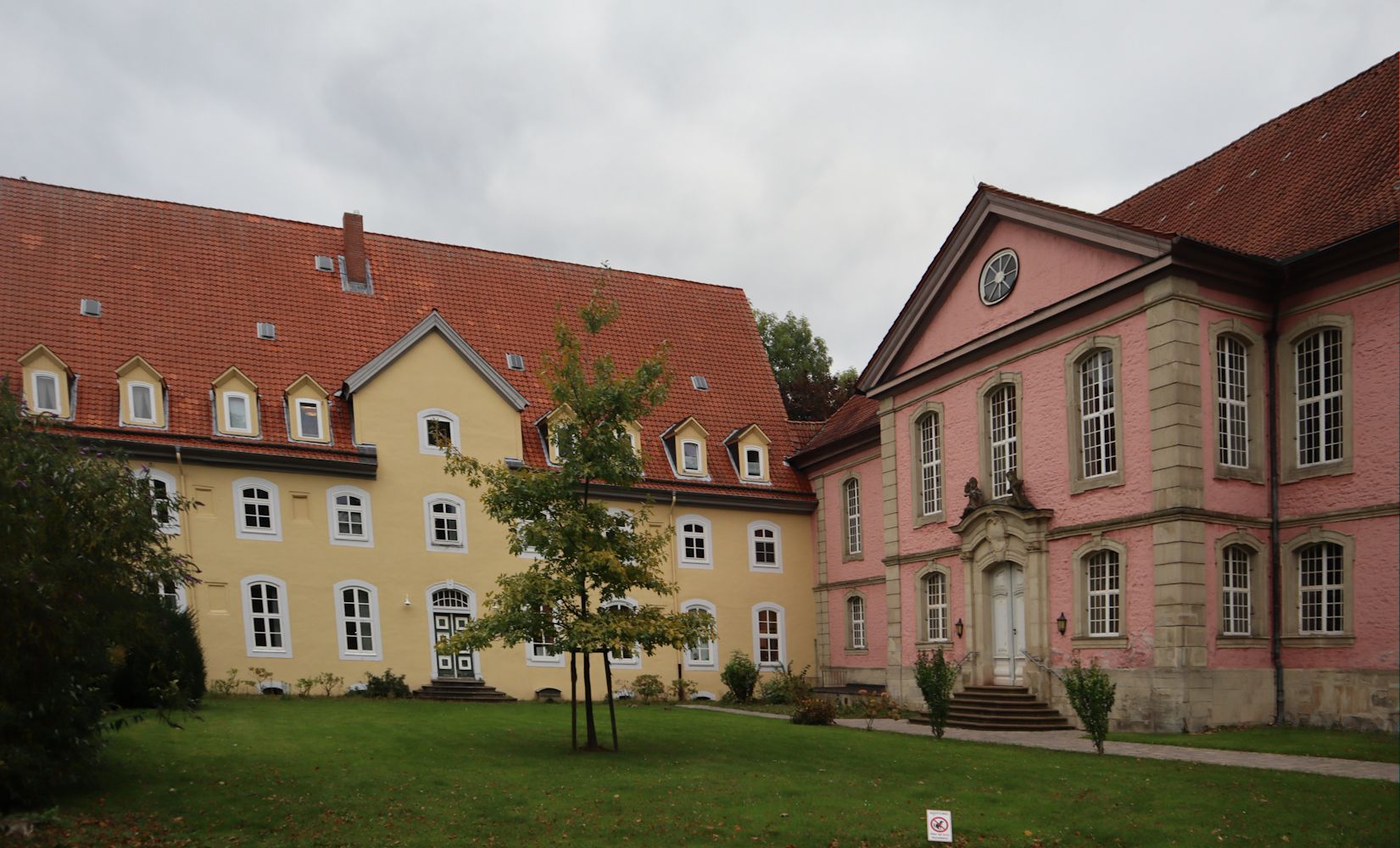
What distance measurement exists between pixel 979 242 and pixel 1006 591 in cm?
794

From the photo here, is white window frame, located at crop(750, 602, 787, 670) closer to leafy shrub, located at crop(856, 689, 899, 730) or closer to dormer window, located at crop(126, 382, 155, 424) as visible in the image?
leafy shrub, located at crop(856, 689, 899, 730)

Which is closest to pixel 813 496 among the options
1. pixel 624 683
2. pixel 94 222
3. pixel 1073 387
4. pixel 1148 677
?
pixel 624 683

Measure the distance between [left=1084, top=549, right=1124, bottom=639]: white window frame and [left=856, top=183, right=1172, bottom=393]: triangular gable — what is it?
5.83m

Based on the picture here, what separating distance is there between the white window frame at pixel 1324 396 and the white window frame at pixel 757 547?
664 inches

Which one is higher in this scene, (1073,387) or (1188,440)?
(1073,387)

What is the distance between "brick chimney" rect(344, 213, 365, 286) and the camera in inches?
1318

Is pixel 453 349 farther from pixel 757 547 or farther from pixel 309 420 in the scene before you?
pixel 757 547

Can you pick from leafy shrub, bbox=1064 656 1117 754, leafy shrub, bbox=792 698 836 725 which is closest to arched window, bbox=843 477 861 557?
leafy shrub, bbox=792 698 836 725

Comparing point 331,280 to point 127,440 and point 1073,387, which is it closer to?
point 127,440

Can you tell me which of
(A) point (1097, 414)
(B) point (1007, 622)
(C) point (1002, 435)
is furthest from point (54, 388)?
(A) point (1097, 414)

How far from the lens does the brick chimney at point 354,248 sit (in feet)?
110

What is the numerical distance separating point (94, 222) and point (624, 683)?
19.5 meters

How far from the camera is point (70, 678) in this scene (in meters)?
13.1

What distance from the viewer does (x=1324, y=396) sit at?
65.1 ft
